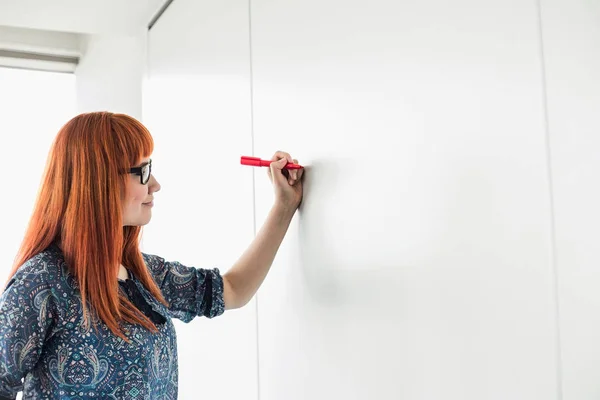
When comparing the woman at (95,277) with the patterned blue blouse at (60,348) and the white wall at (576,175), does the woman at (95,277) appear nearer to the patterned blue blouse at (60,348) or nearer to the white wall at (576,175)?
the patterned blue blouse at (60,348)

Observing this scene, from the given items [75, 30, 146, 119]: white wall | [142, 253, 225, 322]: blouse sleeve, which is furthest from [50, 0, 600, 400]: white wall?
[75, 30, 146, 119]: white wall

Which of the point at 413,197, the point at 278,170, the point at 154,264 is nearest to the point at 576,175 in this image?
the point at 413,197

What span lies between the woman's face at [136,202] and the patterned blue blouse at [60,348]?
5.8 inches

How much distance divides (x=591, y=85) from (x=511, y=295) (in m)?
0.26

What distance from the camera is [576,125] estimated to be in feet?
2.47

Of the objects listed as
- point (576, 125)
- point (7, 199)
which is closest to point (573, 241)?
→ point (576, 125)

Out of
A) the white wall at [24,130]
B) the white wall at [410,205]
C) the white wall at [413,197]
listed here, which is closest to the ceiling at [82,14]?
the white wall at [413,197]

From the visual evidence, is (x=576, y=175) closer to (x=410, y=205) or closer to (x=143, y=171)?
(x=410, y=205)

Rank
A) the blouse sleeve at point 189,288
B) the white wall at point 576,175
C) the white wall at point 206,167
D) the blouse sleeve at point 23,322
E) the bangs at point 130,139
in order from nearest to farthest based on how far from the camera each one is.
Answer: the white wall at point 576,175, the blouse sleeve at point 23,322, the bangs at point 130,139, the blouse sleeve at point 189,288, the white wall at point 206,167

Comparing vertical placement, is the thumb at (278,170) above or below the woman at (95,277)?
above

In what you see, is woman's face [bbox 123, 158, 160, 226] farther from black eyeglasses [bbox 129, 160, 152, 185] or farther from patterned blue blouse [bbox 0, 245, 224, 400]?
patterned blue blouse [bbox 0, 245, 224, 400]

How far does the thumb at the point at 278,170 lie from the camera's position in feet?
4.48

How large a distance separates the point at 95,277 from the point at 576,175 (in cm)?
86

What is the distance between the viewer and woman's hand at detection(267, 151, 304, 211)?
137cm
